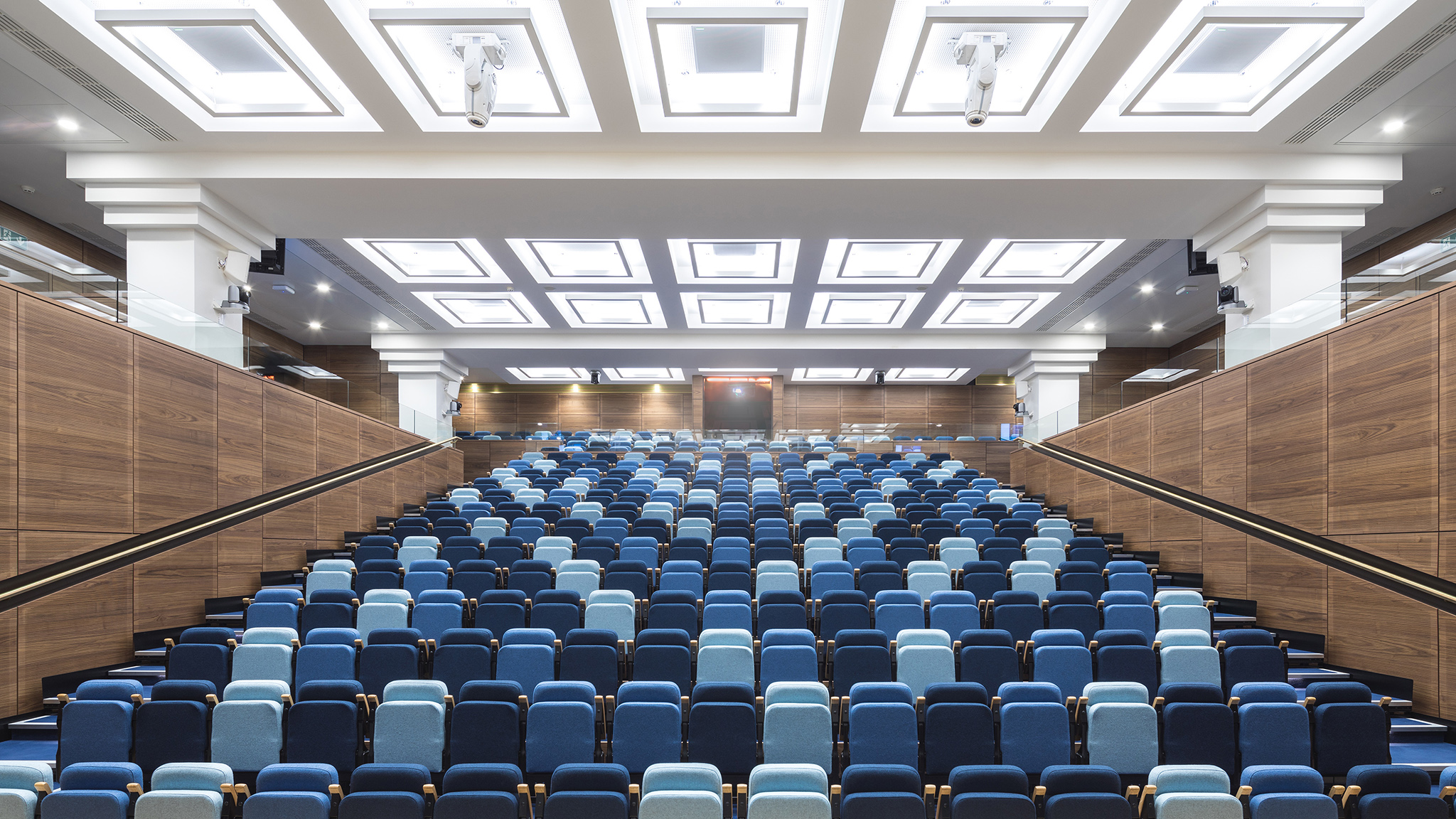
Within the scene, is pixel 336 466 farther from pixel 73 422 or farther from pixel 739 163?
pixel 739 163

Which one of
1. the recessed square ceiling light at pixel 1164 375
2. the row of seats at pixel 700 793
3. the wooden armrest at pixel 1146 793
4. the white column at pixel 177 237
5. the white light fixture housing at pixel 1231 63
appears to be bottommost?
the wooden armrest at pixel 1146 793

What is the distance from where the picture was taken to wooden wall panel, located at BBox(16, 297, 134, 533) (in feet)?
19.2

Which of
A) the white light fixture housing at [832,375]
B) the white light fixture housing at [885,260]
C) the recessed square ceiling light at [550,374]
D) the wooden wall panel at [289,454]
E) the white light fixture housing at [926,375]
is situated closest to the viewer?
the wooden wall panel at [289,454]

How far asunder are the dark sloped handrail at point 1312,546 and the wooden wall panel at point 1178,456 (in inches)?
6.2

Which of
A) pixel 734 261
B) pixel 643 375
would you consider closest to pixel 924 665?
pixel 734 261

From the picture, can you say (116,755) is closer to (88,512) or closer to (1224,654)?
(88,512)

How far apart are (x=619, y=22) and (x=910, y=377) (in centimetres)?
1851

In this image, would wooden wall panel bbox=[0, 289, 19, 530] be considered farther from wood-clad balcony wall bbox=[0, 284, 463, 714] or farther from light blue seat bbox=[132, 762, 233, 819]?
light blue seat bbox=[132, 762, 233, 819]

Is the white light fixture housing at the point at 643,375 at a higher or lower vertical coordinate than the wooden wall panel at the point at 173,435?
higher

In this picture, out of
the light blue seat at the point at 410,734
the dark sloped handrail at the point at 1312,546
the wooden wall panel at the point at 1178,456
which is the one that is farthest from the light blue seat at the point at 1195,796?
the wooden wall panel at the point at 1178,456

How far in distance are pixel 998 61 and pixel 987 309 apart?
31.5 feet

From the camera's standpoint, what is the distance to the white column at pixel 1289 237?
31.9ft

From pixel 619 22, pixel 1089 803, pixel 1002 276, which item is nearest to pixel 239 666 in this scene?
pixel 1089 803

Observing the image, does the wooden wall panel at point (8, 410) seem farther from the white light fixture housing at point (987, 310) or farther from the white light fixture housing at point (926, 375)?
the white light fixture housing at point (926, 375)
